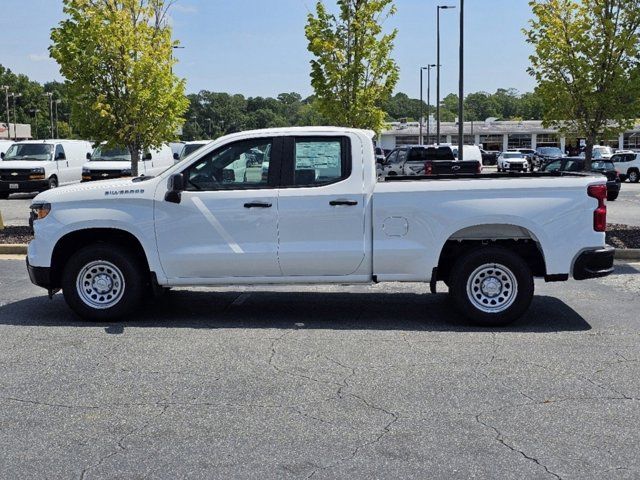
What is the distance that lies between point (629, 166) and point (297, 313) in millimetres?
32210

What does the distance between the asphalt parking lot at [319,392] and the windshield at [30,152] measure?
17724 mm

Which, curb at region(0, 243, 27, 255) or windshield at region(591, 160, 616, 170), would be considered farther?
windshield at region(591, 160, 616, 170)

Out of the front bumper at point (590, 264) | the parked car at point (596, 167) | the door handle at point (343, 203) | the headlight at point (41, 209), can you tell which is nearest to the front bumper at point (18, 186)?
the parked car at point (596, 167)

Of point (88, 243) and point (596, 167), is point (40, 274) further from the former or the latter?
point (596, 167)

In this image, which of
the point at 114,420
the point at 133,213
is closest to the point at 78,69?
the point at 133,213

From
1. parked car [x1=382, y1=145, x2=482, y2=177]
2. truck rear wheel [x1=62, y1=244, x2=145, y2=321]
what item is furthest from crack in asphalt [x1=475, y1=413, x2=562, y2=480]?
parked car [x1=382, y1=145, x2=482, y2=177]

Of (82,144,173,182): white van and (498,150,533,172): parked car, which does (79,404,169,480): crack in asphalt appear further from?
(498,150,533,172): parked car

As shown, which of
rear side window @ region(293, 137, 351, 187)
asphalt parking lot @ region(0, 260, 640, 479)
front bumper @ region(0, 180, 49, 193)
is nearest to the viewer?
asphalt parking lot @ region(0, 260, 640, 479)

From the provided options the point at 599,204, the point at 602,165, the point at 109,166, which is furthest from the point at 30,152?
the point at 602,165

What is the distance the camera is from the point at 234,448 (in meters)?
4.46

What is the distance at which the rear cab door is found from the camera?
24.1 feet

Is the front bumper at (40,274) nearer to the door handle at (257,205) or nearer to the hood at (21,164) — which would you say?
the door handle at (257,205)

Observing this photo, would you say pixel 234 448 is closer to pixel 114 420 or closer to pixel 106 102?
pixel 114 420

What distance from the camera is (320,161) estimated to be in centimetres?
754
